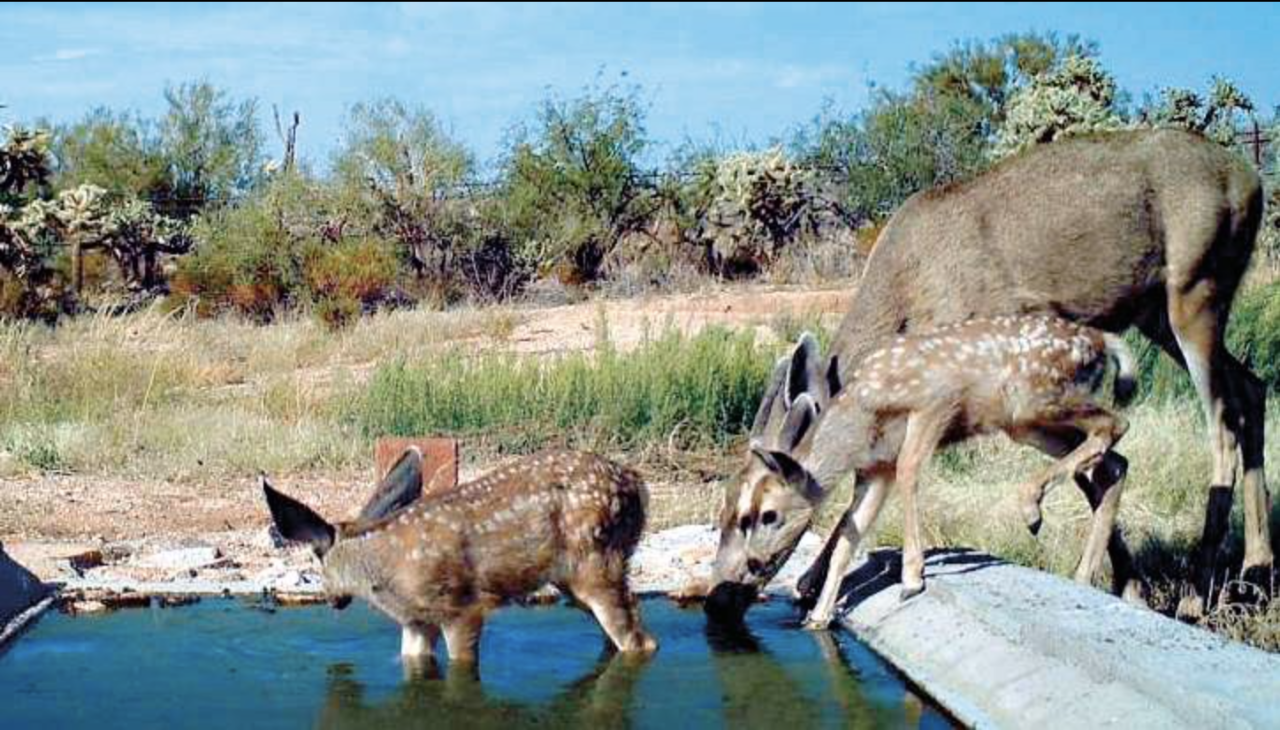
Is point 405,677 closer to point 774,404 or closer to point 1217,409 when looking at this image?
point 774,404

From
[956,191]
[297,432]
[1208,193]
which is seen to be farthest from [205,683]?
[297,432]

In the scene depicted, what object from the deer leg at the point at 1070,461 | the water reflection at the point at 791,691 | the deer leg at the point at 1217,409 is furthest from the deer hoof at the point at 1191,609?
the water reflection at the point at 791,691

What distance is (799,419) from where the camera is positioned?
33.5 ft

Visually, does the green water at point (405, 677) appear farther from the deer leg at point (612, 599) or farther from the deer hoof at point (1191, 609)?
the deer hoof at point (1191, 609)

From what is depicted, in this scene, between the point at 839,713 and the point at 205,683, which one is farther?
the point at 205,683

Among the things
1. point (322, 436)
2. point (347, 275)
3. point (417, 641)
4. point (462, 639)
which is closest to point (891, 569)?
point (462, 639)

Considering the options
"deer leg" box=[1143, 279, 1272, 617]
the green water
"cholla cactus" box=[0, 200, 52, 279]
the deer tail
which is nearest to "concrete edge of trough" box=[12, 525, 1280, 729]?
the green water

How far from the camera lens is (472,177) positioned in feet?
127

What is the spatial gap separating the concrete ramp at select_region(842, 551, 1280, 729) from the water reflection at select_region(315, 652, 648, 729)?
144cm

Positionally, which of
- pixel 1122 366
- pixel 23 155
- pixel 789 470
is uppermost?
pixel 23 155

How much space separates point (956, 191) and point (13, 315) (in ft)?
75.2

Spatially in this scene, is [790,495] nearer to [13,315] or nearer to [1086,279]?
[1086,279]

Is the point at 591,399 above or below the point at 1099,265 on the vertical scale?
below

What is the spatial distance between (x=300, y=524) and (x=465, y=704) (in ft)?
4.45
